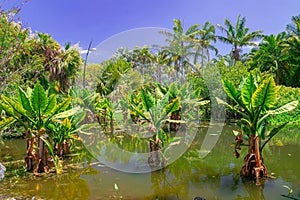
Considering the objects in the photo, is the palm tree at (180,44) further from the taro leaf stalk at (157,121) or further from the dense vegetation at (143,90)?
the taro leaf stalk at (157,121)

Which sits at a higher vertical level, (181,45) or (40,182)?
(181,45)

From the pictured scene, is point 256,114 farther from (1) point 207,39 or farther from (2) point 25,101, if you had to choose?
(1) point 207,39

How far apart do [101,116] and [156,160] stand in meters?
6.91

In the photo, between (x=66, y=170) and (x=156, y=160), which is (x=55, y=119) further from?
(x=156, y=160)

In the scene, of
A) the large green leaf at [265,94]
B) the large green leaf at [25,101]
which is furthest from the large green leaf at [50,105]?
the large green leaf at [265,94]


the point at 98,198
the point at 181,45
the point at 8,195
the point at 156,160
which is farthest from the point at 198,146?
the point at 181,45

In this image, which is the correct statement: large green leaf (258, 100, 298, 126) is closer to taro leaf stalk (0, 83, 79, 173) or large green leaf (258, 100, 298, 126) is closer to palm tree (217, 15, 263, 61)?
taro leaf stalk (0, 83, 79, 173)

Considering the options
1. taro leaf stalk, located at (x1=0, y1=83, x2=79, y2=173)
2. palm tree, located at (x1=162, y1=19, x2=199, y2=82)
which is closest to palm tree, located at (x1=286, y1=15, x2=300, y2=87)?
palm tree, located at (x1=162, y1=19, x2=199, y2=82)

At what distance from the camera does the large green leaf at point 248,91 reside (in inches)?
187

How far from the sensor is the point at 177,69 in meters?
24.8

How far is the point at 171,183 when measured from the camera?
4.62 m

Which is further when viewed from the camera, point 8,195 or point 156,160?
point 156,160

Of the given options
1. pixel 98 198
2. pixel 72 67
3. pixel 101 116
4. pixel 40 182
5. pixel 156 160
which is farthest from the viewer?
pixel 72 67

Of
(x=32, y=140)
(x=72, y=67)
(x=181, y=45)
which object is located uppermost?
(x=181, y=45)
